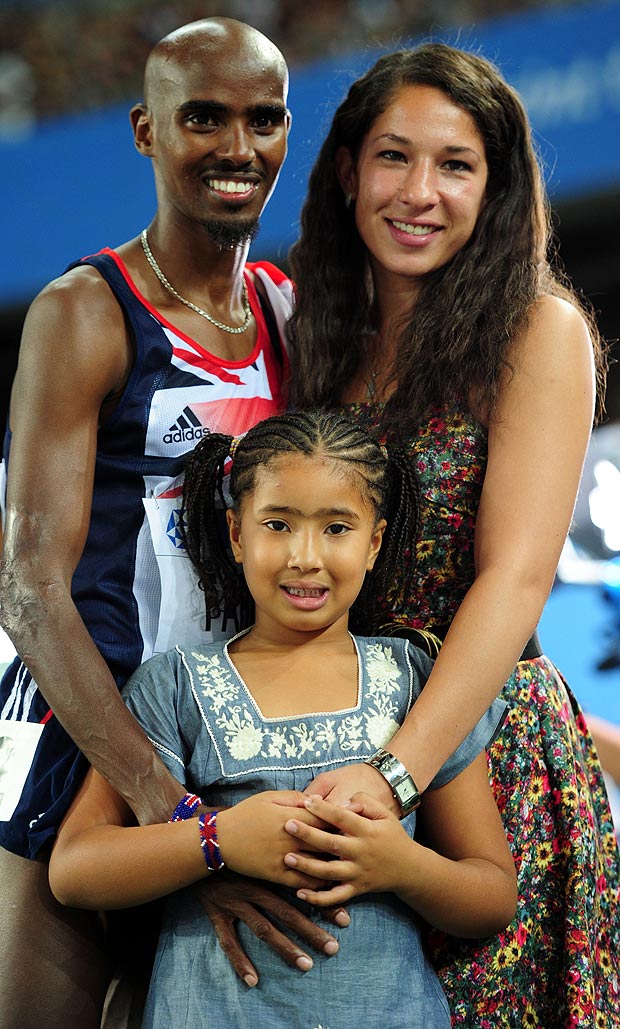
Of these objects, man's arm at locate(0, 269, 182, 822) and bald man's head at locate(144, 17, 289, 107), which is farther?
bald man's head at locate(144, 17, 289, 107)

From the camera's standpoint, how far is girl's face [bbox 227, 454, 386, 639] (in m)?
1.64

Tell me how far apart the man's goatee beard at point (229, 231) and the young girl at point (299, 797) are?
1.24ft

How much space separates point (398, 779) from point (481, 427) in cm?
59

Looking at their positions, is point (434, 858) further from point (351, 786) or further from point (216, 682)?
point (216, 682)

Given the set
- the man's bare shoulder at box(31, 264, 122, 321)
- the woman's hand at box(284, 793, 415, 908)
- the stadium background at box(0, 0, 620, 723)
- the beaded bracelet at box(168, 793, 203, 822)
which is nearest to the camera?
the woman's hand at box(284, 793, 415, 908)

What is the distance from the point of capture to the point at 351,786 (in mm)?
1543

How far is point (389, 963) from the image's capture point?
1561 millimetres

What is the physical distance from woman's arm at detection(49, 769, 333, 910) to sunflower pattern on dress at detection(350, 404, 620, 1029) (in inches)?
15.0

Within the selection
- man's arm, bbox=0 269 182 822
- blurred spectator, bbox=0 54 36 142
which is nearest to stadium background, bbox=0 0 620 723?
blurred spectator, bbox=0 54 36 142

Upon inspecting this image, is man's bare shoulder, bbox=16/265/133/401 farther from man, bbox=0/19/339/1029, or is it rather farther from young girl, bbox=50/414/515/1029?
young girl, bbox=50/414/515/1029

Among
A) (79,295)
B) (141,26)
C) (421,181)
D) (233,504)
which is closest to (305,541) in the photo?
(233,504)

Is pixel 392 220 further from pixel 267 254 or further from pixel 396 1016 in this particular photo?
pixel 267 254

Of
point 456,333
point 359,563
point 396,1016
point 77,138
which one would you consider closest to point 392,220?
point 456,333

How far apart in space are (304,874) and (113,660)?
18.5 inches
